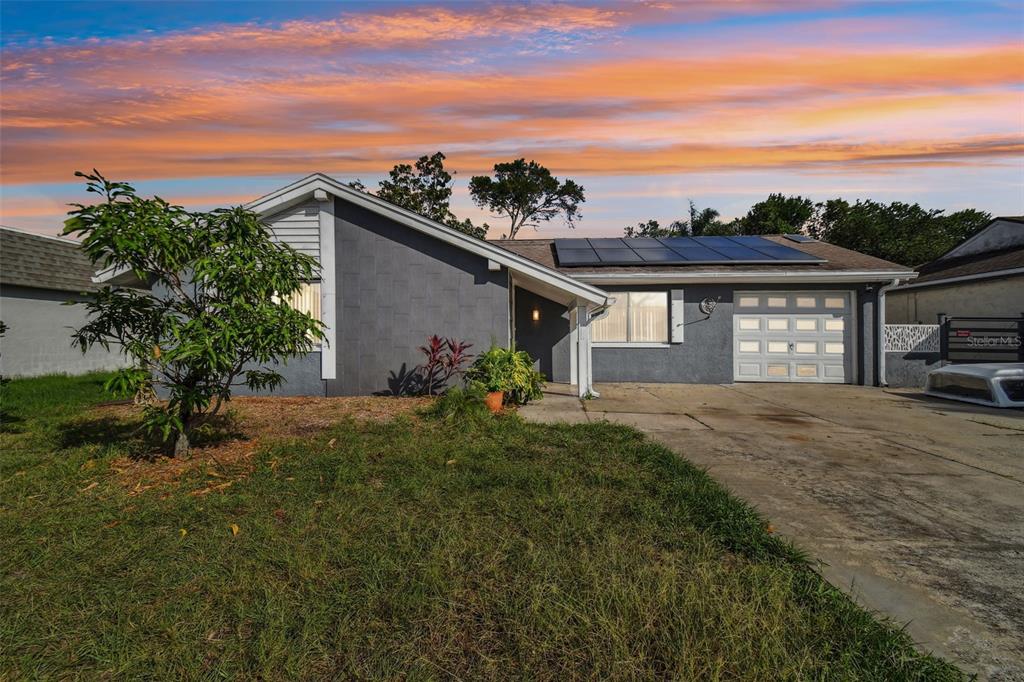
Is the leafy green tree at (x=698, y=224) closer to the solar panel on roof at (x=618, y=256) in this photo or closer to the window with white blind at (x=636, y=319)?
the solar panel on roof at (x=618, y=256)

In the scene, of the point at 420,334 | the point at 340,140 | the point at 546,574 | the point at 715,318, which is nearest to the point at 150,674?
the point at 546,574

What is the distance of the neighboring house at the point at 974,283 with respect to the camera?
14.2 metres

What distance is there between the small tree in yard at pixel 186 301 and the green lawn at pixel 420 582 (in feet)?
3.43

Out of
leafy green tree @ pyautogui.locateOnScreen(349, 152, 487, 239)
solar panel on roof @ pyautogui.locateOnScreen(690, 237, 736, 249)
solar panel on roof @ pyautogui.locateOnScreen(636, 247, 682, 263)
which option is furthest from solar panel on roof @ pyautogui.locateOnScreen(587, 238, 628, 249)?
leafy green tree @ pyautogui.locateOnScreen(349, 152, 487, 239)

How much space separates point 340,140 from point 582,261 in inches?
254

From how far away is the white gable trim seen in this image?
9406mm

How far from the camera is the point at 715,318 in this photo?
12.8 meters

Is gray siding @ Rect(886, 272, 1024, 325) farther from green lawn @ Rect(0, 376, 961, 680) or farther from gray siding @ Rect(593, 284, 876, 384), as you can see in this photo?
green lawn @ Rect(0, 376, 961, 680)

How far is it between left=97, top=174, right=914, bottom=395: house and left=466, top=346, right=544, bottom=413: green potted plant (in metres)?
0.65

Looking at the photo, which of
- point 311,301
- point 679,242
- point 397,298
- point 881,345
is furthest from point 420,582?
point 679,242

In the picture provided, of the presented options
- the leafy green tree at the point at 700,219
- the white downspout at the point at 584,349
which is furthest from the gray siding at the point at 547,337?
the leafy green tree at the point at 700,219

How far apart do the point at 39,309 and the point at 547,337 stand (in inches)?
611

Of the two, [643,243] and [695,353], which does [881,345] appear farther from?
[643,243]

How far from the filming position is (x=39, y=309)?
15.2 metres
